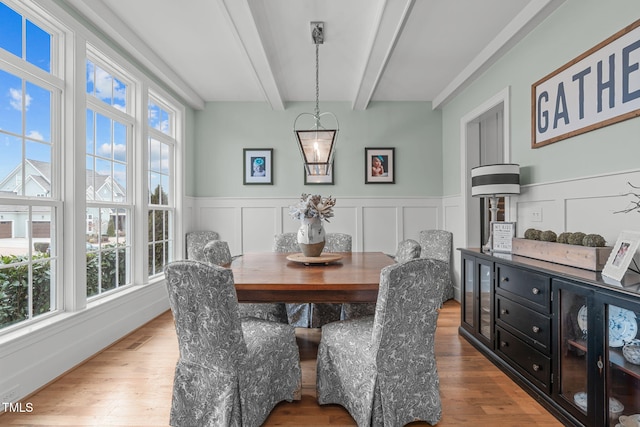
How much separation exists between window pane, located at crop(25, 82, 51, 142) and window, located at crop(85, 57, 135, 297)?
1.06ft

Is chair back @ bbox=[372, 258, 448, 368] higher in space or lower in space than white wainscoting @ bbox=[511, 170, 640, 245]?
lower

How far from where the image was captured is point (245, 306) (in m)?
2.70

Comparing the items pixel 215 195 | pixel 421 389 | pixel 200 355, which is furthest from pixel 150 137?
pixel 421 389

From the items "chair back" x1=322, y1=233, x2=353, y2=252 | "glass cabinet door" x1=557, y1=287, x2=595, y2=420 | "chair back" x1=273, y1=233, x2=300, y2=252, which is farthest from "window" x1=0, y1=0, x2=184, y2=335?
"glass cabinet door" x1=557, y1=287, x2=595, y2=420

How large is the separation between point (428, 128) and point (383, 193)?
1160 mm

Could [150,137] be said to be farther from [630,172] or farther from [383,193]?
[630,172]

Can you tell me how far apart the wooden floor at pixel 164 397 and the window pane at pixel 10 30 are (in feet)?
7.31

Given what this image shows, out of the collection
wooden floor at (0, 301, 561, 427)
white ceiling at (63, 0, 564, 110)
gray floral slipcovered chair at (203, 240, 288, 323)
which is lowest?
wooden floor at (0, 301, 561, 427)

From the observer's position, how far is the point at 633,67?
6.00ft

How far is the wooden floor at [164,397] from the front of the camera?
1.87 meters

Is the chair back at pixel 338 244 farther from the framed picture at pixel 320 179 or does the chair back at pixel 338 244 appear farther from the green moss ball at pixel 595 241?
the green moss ball at pixel 595 241

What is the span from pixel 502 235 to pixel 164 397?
2.73m

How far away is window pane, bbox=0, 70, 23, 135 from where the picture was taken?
2068 millimetres

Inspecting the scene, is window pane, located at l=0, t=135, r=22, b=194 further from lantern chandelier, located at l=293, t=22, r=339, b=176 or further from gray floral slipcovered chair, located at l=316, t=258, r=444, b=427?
gray floral slipcovered chair, located at l=316, t=258, r=444, b=427
